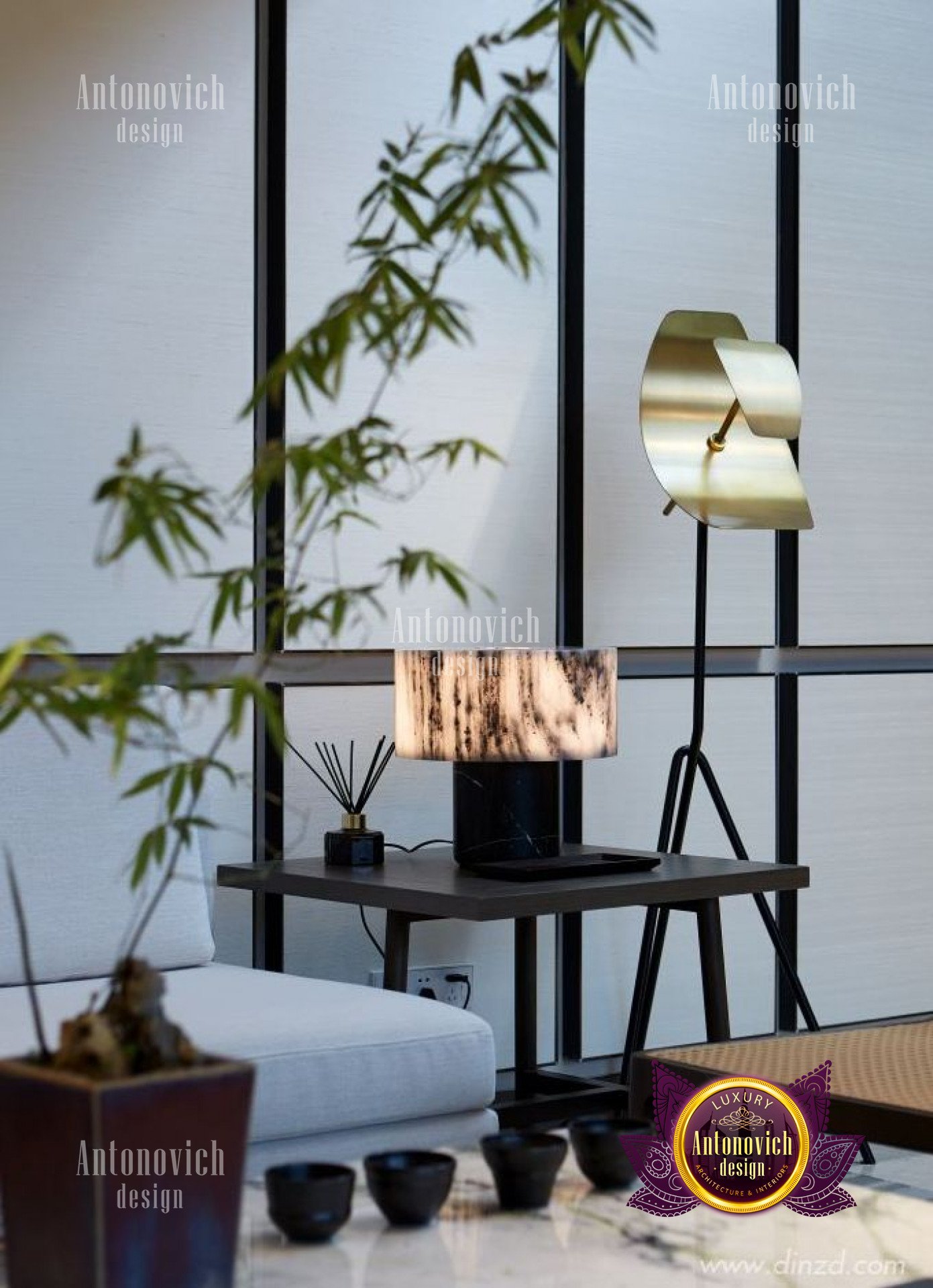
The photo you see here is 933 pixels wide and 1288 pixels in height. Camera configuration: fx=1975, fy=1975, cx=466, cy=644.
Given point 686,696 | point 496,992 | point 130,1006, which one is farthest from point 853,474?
point 130,1006

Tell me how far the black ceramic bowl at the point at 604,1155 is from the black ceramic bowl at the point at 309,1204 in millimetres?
263

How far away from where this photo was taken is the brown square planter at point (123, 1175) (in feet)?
4.68

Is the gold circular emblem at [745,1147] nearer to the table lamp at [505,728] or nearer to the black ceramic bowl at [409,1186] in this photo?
the black ceramic bowl at [409,1186]

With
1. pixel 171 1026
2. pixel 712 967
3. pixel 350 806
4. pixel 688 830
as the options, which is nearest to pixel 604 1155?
pixel 171 1026

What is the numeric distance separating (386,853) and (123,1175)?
2.54 metres

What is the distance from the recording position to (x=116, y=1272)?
144 cm

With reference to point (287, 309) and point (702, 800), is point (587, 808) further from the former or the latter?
point (287, 309)

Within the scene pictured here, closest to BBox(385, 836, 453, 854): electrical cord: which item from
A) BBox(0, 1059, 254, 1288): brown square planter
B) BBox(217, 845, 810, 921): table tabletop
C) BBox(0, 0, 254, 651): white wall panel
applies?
BBox(217, 845, 810, 921): table tabletop

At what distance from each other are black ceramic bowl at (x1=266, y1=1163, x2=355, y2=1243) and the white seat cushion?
843mm

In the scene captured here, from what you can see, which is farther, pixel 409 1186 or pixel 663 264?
pixel 663 264

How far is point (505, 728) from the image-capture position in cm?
348

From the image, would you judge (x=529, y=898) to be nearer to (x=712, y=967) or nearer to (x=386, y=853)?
(x=712, y=967)

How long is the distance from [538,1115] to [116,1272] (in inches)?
87.8

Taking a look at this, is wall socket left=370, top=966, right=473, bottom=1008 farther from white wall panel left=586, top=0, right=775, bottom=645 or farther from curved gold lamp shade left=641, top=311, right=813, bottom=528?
curved gold lamp shade left=641, top=311, right=813, bottom=528
